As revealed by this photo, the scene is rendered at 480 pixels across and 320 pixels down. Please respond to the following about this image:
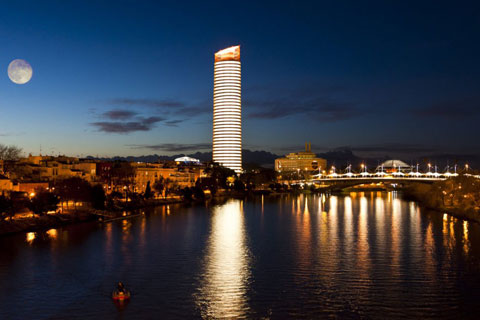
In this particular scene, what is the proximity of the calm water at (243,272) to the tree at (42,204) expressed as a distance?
2.98m

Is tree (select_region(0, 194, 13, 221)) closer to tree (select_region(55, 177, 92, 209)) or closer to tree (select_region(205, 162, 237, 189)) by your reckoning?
tree (select_region(55, 177, 92, 209))

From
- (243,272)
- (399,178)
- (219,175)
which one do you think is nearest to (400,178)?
(399,178)

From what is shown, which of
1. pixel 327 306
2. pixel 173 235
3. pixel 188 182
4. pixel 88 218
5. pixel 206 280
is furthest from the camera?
pixel 188 182

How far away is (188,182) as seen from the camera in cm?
8719

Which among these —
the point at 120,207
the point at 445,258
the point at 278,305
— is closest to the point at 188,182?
the point at 120,207

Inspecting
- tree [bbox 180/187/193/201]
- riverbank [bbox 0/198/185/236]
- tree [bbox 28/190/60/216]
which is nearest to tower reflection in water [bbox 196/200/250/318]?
riverbank [bbox 0/198/185/236]

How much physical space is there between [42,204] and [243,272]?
21.6m

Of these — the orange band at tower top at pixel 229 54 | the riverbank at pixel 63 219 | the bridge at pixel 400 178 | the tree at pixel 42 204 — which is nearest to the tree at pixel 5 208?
the riverbank at pixel 63 219

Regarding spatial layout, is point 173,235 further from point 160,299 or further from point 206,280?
point 160,299

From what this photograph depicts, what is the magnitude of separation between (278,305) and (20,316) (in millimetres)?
8886

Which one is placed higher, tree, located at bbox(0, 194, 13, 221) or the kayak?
tree, located at bbox(0, 194, 13, 221)

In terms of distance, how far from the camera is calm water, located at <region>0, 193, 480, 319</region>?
17.1 metres

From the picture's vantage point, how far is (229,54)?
131250 mm

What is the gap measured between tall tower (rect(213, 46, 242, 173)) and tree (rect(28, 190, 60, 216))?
87436mm
